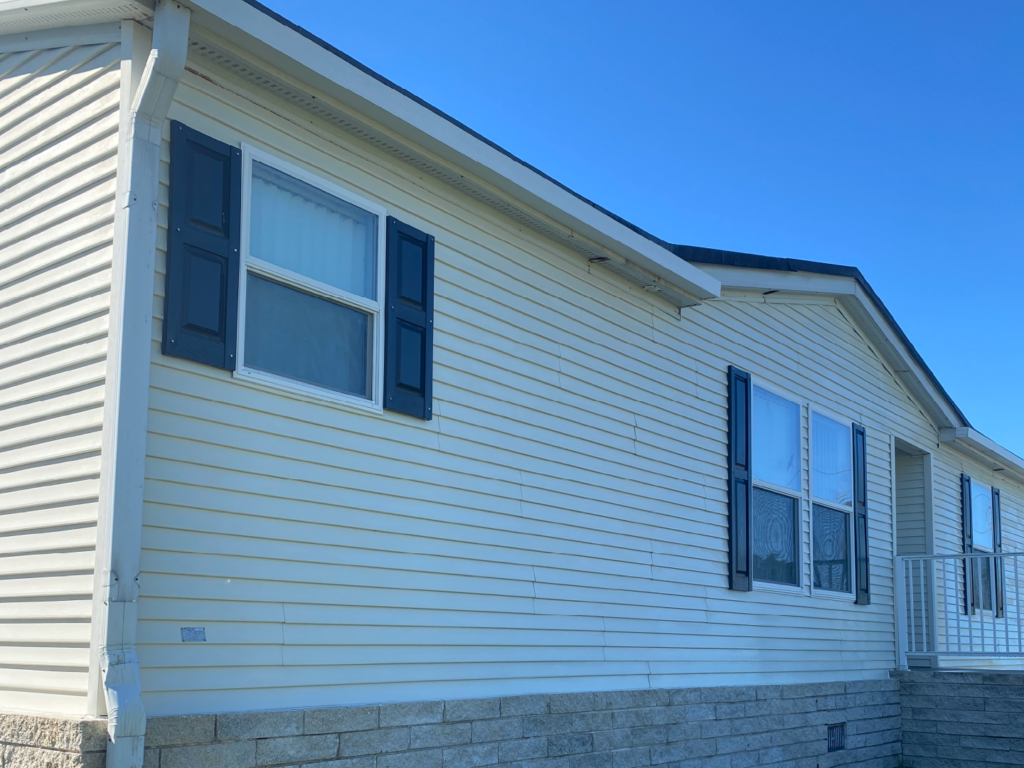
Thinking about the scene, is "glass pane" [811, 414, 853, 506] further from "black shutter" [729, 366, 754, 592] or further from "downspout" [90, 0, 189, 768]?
"downspout" [90, 0, 189, 768]

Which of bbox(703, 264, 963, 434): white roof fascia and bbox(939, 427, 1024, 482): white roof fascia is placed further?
bbox(939, 427, 1024, 482): white roof fascia

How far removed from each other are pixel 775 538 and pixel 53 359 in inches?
245

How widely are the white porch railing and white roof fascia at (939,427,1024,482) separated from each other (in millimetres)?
1288

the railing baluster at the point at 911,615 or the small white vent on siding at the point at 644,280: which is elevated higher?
the small white vent on siding at the point at 644,280

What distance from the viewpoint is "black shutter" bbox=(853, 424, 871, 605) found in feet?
34.0

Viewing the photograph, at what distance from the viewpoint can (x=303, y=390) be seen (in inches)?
199

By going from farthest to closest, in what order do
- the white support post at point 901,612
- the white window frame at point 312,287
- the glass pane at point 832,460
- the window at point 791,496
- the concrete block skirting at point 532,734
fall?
1. the white support post at point 901,612
2. the glass pane at point 832,460
3. the window at point 791,496
4. the white window frame at point 312,287
5. the concrete block skirting at point 532,734

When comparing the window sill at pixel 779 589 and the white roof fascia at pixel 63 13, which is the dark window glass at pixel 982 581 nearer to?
the window sill at pixel 779 589

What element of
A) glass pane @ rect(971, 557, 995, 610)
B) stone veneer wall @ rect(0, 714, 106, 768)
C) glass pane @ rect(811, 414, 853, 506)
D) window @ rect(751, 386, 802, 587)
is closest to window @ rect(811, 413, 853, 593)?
glass pane @ rect(811, 414, 853, 506)

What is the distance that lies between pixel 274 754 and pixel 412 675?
0.96 m

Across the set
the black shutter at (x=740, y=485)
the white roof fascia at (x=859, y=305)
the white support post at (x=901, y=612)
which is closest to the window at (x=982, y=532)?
the white roof fascia at (x=859, y=305)

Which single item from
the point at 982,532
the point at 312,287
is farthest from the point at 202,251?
the point at 982,532

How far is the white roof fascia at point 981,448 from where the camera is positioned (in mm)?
12898

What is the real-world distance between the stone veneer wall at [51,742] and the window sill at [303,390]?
1.53 meters
